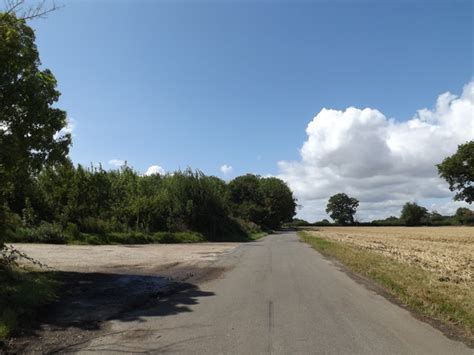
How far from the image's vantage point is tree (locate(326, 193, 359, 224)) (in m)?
174

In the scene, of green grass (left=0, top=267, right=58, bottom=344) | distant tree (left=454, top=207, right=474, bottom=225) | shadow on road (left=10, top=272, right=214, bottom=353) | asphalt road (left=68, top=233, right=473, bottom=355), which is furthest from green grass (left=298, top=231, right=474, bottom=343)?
distant tree (left=454, top=207, right=474, bottom=225)

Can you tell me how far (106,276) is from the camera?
14.0 metres

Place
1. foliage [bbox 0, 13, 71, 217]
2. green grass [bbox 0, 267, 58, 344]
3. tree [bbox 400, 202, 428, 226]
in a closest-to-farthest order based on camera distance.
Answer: green grass [bbox 0, 267, 58, 344] → foliage [bbox 0, 13, 71, 217] → tree [bbox 400, 202, 428, 226]

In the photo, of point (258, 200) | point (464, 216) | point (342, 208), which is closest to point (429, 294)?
point (258, 200)

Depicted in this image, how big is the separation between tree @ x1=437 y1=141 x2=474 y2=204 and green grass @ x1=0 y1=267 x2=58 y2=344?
5691cm

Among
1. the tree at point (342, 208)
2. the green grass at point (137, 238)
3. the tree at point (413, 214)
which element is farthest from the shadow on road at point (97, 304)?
the tree at point (342, 208)

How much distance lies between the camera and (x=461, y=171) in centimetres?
5762

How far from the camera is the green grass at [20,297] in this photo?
7217 mm

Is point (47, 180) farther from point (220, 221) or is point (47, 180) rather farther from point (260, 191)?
point (260, 191)

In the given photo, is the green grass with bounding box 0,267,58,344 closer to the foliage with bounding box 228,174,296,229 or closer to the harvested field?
the harvested field

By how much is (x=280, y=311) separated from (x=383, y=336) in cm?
241

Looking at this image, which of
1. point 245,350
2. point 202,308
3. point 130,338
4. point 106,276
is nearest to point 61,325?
point 130,338

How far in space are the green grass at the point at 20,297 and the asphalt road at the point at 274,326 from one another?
1494 mm

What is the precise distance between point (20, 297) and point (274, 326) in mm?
5314
